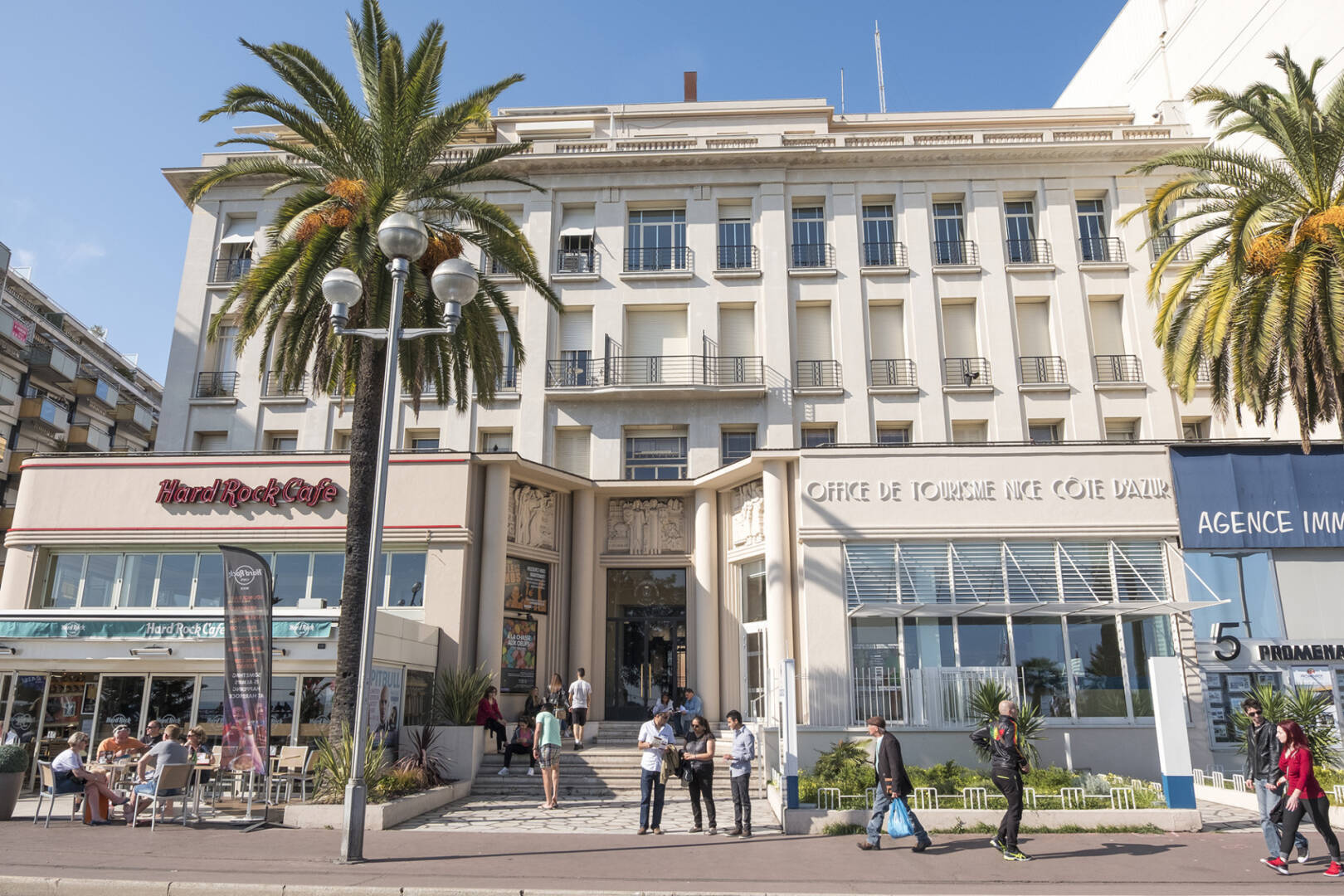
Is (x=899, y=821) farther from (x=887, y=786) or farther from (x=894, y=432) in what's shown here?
(x=894, y=432)

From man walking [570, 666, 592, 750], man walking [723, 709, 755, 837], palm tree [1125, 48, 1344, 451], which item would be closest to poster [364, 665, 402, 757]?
man walking [570, 666, 592, 750]

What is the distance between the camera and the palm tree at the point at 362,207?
16.0 m

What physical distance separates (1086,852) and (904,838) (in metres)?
2.24

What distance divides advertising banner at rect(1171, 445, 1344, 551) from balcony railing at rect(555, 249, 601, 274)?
52.4 ft

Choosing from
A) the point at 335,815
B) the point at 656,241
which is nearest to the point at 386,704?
the point at 335,815

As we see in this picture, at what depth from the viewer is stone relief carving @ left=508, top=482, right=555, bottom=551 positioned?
72.4 ft

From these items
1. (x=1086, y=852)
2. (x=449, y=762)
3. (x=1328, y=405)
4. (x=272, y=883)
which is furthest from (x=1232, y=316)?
(x=272, y=883)

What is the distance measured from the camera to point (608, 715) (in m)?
23.3

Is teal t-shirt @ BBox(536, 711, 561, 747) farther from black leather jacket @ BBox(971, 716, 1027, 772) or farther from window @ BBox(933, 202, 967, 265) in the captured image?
window @ BBox(933, 202, 967, 265)

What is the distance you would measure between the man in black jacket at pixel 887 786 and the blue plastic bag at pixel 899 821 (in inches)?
1.5

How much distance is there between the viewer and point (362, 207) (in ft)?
53.6

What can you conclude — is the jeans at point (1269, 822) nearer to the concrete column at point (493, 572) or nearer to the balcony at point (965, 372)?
the concrete column at point (493, 572)

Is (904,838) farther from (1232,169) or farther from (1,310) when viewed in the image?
(1,310)

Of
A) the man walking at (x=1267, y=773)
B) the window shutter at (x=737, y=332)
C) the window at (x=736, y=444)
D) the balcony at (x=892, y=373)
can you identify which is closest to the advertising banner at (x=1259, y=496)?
the balcony at (x=892, y=373)
